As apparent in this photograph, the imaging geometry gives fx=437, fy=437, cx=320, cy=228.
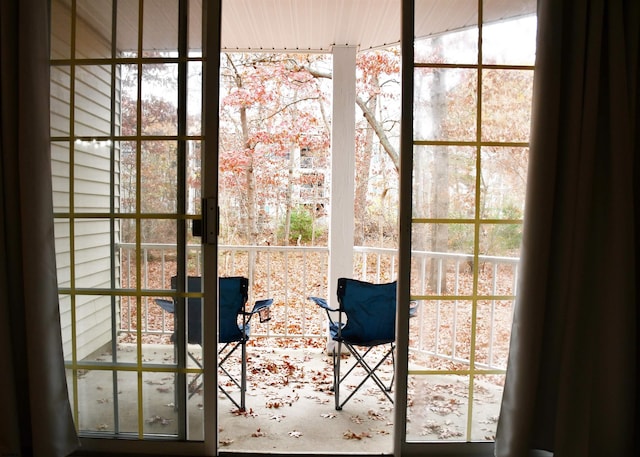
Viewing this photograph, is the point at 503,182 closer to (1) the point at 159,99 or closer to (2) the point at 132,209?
(1) the point at 159,99

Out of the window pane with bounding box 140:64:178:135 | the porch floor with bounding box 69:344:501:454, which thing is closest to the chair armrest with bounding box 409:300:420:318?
the porch floor with bounding box 69:344:501:454

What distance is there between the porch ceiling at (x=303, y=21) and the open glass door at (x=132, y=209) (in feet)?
0.04

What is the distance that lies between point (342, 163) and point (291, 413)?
212 centimetres

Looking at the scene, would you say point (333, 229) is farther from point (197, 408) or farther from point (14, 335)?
point (14, 335)

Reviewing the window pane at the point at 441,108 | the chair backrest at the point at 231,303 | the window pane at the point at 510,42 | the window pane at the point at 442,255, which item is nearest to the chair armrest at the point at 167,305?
the chair backrest at the point at 231,303

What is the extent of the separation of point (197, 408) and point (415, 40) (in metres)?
2.13

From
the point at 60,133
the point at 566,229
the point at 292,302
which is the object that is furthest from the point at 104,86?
the point at 292,302

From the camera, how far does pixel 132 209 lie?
85.9 inches

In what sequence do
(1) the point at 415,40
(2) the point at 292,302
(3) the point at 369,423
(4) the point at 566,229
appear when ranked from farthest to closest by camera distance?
(2) the point at 292,302, (3) the point at 369,423, (1) the point at 415,40, (4) the point at 566,229

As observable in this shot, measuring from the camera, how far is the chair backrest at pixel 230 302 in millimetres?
2824

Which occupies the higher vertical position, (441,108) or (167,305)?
(441,108)

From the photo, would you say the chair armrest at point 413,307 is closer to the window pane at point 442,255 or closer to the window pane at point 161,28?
the window pane at point 442,255

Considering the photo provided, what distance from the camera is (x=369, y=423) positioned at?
9.38 ft

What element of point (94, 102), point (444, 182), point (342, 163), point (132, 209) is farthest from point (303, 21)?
point (132, 209)
